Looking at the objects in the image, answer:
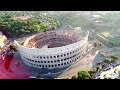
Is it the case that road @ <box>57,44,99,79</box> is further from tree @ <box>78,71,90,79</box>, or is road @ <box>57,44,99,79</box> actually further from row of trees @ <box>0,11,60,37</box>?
row of trees @ <box>0,11,60,37</box>

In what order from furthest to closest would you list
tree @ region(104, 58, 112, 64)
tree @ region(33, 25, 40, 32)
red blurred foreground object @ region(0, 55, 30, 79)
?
tree @ region(33, 25, 40, 32)
tree @ region(104, 58, 112, 64)
red blurred foreground object @ region(0, 55, 30, 79)

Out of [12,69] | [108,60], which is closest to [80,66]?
[108,60]

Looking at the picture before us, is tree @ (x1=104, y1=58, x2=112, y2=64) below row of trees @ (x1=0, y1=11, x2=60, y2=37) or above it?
below

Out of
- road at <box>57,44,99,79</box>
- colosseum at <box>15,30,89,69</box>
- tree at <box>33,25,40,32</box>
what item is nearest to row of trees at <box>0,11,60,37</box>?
tree at <box>33,25,40,32</box>

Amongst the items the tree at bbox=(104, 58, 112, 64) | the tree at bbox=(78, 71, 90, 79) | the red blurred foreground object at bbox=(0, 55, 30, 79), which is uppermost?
the tree at bbox=(104, 58, 112, 64)

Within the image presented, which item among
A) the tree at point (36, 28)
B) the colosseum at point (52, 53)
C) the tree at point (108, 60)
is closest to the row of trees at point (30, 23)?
the tree at point (36, 28)

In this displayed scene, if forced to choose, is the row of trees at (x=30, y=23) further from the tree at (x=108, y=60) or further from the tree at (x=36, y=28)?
the tree at (x=108, y=60)

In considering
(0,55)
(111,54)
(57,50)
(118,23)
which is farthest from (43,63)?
(118,23)
